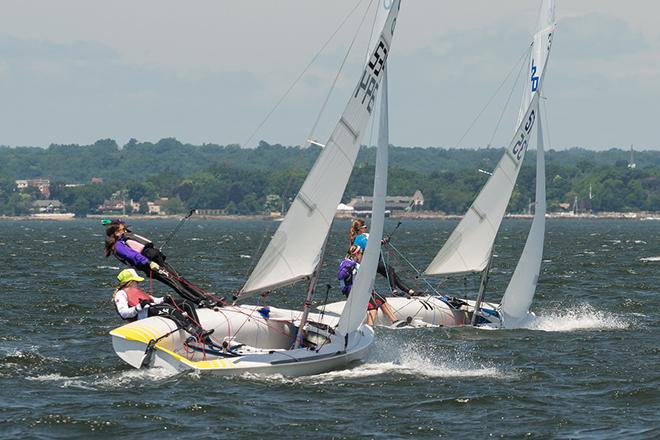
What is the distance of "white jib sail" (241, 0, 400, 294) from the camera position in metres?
20.0

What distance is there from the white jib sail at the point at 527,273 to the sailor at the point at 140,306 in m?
8.76

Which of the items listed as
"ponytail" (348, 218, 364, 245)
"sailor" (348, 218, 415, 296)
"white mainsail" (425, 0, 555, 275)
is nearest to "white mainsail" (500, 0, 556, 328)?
"white mainsail" (425, 0, 555, 275)

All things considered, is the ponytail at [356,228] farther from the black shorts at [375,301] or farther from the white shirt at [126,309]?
the white shirt at [126,309]

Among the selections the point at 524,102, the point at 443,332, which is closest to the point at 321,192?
the point at 443,332

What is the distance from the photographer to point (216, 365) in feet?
64.1

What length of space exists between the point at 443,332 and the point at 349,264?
8.50 feet

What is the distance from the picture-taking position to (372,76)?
20.4 metres

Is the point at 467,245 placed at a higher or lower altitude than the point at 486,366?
higher

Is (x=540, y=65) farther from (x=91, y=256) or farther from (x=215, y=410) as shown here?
(x=91, y=256)

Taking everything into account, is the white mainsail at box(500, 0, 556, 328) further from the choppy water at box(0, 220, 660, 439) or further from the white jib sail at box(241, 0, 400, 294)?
the white jib sail at box(241, 0, 400, 294)

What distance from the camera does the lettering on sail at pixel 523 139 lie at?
90.8 feet

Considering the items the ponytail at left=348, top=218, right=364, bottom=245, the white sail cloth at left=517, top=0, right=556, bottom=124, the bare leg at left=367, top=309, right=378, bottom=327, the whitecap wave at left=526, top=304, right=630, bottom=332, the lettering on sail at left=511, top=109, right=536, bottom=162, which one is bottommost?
the whitecap wave at left=526, top=304, right=630, bottom=332

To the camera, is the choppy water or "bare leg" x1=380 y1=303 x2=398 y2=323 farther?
"bare leg" x1=380 y1=303 x2=398 y2=323

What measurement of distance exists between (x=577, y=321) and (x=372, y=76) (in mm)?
10366
